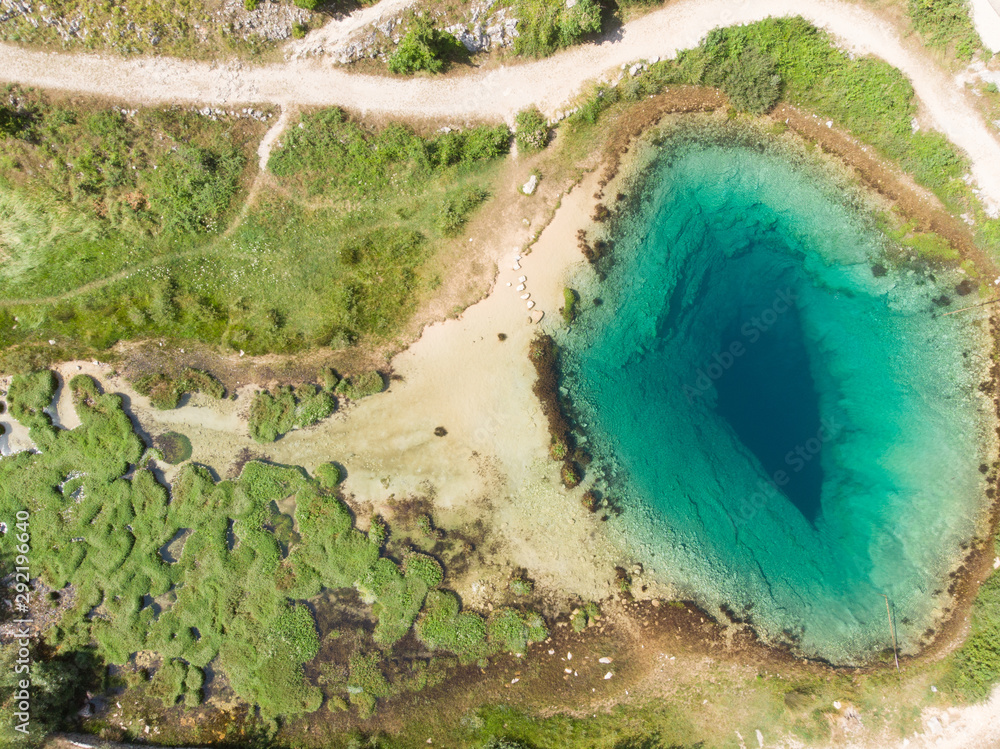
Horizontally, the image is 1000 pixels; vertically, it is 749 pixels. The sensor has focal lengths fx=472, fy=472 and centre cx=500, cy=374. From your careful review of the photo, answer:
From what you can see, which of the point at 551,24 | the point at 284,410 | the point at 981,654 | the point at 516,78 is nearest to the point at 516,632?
the point at 284,410

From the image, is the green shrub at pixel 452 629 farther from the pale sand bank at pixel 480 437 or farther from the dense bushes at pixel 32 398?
the dense bushes at pixel 32 398

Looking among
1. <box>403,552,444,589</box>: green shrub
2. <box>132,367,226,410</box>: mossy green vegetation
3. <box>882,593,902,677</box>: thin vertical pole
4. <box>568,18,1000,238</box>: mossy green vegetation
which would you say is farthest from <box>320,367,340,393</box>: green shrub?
<box>882,593,902,677</box>: thin vertical pole

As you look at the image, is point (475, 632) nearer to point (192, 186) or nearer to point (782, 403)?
point (782, 403)

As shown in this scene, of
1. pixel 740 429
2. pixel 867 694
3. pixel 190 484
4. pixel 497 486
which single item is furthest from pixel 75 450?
pixel 867 694

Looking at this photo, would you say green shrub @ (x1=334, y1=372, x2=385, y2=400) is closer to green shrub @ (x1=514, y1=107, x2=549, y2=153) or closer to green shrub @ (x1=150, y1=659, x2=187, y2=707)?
green shrub @ (x1=514, y1=107, x2=549, y2=153)

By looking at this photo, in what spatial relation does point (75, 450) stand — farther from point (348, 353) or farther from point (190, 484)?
point (348, 353)

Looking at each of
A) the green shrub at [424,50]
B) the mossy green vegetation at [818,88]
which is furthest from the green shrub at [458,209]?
the green shrub at [424,50]

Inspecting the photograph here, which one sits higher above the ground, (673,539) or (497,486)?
(497,486)
